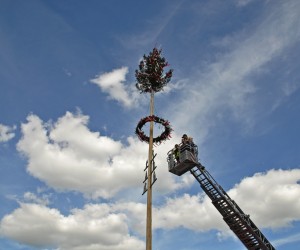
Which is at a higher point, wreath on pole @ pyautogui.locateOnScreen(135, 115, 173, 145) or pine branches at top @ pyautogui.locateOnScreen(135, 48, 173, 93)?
pine branches at top @ pyautogui.locateOnScreen(135, 48, 173, 93)

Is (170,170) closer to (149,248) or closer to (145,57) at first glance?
(145,57)

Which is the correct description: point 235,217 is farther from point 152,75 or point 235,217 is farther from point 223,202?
point 152,75

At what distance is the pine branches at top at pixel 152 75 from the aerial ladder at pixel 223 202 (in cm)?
561

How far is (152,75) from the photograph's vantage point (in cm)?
2498

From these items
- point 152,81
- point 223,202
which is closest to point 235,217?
point 223,202

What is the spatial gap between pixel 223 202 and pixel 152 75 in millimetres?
11723

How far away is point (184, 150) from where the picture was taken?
27344mm

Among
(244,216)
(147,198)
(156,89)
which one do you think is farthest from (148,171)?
(244,216)

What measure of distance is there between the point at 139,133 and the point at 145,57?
19.3 ft

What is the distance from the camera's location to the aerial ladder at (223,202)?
1080 inches

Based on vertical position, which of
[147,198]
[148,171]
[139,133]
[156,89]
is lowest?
[147,198]

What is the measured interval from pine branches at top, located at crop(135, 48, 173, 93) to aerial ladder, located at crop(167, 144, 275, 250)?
5.61m

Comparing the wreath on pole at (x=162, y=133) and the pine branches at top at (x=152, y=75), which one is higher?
the pine branches at top at (x=152, y=75)

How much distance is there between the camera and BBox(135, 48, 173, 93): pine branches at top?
82.0ft
